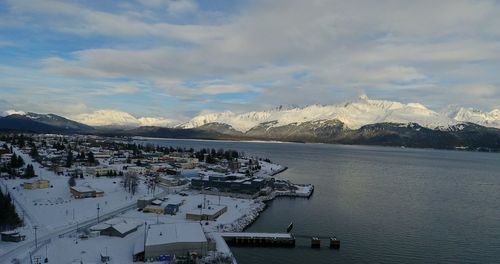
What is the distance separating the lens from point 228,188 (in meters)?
29.1

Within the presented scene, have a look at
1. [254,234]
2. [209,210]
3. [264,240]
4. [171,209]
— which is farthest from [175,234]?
[171,209]

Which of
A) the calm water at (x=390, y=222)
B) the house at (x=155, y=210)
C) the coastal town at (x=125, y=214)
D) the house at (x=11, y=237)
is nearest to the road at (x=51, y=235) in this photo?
the coastal town at (x=125, y=214)

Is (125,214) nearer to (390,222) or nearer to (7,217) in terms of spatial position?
(7,217)

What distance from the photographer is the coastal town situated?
14.7 meters

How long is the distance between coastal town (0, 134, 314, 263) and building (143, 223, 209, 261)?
0.11 feet

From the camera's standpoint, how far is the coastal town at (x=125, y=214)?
14.7 meters

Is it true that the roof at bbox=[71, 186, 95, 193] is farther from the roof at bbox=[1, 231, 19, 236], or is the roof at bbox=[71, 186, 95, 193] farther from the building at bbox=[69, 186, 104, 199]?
the roof at bbox=[1, 231, 19, 236]

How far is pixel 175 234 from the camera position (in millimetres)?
15945

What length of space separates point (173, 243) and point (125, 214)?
6941 mm

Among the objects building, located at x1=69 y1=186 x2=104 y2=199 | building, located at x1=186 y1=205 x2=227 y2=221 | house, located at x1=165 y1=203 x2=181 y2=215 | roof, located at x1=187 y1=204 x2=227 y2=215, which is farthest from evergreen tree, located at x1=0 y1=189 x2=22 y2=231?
roof, located at x1=187 y1=204 x2=227 y2=215

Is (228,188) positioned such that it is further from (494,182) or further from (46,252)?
(494,182)

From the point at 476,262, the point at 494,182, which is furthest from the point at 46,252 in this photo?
the point at 494,182

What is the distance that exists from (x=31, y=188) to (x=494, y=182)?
38568mm

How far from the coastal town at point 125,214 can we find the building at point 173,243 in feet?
0.11
